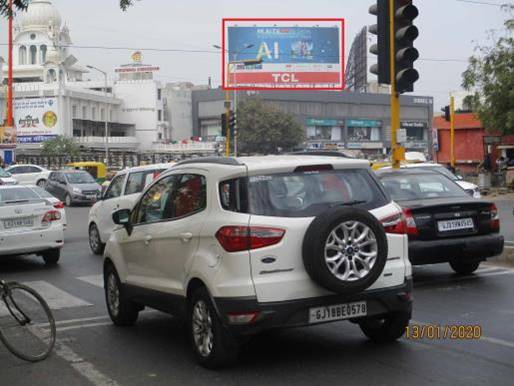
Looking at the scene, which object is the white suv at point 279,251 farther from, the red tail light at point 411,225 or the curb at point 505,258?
the curb at point 505,258

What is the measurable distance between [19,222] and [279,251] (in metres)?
8.54

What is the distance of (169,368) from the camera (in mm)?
6117

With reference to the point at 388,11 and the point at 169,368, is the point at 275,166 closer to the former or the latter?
the point at 169,368

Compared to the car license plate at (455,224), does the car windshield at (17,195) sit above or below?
above

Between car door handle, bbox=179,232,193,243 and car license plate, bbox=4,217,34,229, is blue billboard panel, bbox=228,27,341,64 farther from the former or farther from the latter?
car door handle, bbox=179,232,193,243

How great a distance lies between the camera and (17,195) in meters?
13.6

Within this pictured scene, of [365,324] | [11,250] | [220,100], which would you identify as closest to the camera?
[365,324]

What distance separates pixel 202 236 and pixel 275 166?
814mm

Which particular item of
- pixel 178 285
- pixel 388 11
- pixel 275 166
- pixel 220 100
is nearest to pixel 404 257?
pixel 275 166

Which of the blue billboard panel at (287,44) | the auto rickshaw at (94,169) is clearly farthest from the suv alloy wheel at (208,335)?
the blue billboard panel at (287,44)

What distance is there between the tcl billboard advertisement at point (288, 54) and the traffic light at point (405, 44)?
3822cm

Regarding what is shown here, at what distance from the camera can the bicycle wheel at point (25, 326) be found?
21.3 feet

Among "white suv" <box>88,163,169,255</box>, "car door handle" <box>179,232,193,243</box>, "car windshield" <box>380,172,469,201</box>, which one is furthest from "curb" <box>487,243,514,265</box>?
"car door handle" <box>179,232,193,243</box>

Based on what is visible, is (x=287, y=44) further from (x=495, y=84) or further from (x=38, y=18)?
(x=38, y=18)
